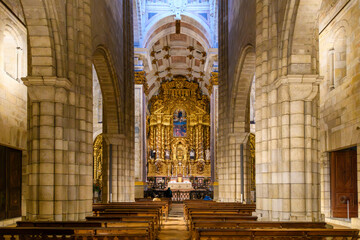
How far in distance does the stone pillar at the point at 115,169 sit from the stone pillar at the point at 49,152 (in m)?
7.49

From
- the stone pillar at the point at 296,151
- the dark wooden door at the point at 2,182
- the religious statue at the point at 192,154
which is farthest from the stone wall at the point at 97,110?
the stone pillar at the point at 296,151

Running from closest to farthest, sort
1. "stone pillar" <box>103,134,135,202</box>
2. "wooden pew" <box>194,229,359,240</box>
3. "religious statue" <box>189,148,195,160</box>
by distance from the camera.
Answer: "wooden pew" <box>194,229,359,240</box>, "stone pillar" <box>103,134,135,202</box>, "religious statue" <box>189,148,195,160</box>

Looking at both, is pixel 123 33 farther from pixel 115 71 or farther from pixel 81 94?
pixel 81 94

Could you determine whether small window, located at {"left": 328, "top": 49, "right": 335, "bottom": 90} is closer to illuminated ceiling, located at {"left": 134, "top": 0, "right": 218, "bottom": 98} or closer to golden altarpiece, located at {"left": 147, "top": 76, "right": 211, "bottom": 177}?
illuminated ceiling, located at {"left": 134, "top": 0, "right": 218, "bottom": 98}

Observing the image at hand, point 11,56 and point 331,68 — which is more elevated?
point 11,56

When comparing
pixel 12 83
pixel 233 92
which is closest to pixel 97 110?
pixel 233 92

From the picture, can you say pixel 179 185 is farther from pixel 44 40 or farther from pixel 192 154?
pixel 44 40

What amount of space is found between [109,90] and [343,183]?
985 centimetres

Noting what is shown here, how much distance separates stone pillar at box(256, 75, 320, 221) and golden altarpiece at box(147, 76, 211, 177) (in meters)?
27.9

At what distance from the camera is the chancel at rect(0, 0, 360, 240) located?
9641mm

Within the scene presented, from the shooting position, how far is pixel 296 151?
9875 mm

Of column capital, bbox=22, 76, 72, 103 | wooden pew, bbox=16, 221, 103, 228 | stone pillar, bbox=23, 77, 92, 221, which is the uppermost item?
column capital, bbox=22, 76, 72, 103

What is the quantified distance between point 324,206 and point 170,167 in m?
23.1

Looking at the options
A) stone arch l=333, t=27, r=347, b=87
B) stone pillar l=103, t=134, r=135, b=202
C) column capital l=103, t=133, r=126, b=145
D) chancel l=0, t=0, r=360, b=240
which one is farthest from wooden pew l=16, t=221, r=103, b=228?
stone arch l=333, t=27, r=347, b=87
